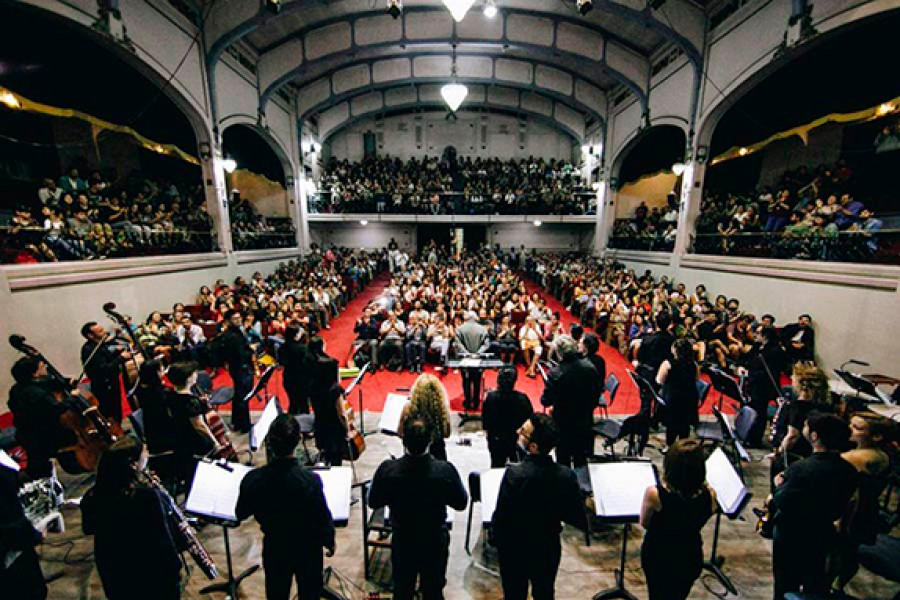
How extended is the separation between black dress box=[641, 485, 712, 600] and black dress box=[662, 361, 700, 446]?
1836 mm

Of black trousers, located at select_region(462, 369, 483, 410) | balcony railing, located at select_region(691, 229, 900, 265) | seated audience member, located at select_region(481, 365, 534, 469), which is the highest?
balcony railing, located at select_region(691, 229, 900, 265)

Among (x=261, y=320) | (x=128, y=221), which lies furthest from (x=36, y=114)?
(x=261, y=320)

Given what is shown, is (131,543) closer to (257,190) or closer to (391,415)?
(391,415)

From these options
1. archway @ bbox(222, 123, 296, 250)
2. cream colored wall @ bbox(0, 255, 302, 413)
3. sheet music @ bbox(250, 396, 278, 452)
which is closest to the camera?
sheet music @ bbox(250, 396, 278, 452)

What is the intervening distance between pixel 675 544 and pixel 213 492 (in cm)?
272

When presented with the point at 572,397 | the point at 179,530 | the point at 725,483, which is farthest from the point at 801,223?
the point at 179,530

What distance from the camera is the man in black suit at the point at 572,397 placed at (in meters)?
3.24

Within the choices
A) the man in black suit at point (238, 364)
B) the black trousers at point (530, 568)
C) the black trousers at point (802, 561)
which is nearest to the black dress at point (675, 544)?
the black trousers at point (530, 568)

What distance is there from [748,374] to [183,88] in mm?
13230

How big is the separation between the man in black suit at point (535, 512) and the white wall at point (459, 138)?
23.2m

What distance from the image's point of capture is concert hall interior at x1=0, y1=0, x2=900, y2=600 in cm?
204

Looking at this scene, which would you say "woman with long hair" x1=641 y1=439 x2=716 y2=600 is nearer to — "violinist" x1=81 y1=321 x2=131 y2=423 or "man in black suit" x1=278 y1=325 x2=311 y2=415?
"man in black suit" x1=278 y1=325 x2=311 y2=415

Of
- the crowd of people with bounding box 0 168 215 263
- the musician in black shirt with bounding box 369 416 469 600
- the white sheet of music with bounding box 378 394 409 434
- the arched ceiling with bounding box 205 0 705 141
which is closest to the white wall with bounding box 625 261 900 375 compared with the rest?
the arched ceiling with bounding box 205 0 705 141

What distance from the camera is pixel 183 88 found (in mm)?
9359
